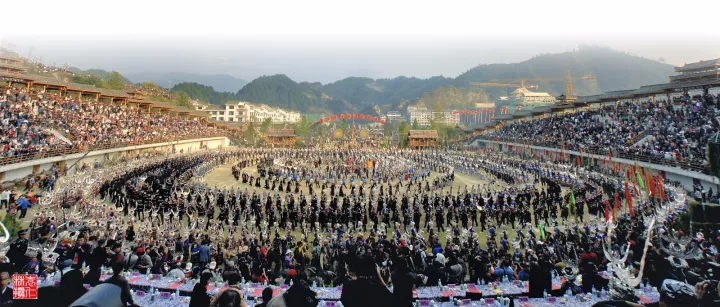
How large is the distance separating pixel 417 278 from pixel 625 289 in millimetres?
3282

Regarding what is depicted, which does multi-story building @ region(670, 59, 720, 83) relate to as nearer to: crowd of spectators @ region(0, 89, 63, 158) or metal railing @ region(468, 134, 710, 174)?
metal railing @ region(468, 134, 710, 174)

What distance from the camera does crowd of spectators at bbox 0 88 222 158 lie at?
20.0 m

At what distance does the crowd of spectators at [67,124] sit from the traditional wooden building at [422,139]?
1242 inches

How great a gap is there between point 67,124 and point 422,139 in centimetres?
4239

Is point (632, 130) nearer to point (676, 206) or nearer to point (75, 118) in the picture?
point (676, 206)

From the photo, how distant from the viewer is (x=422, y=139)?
55.3m

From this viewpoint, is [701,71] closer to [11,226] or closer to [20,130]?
[11,226]

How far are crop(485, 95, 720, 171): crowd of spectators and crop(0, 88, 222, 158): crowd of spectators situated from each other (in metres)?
34.2

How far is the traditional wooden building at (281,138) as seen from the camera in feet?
189

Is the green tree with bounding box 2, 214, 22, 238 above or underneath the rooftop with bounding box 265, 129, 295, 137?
underneath

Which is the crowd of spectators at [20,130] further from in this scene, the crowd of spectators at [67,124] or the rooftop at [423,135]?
the rooftop at [423,135]

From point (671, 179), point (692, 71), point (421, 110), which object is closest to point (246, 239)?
point (671, 179)

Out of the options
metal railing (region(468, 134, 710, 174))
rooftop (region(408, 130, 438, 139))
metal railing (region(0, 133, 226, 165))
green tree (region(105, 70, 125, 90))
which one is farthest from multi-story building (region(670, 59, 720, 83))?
green tree (region(105, 70, 125, 90))

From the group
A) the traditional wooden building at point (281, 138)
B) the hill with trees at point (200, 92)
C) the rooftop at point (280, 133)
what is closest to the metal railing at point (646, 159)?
the traditional wooden building at point (281, 138)
